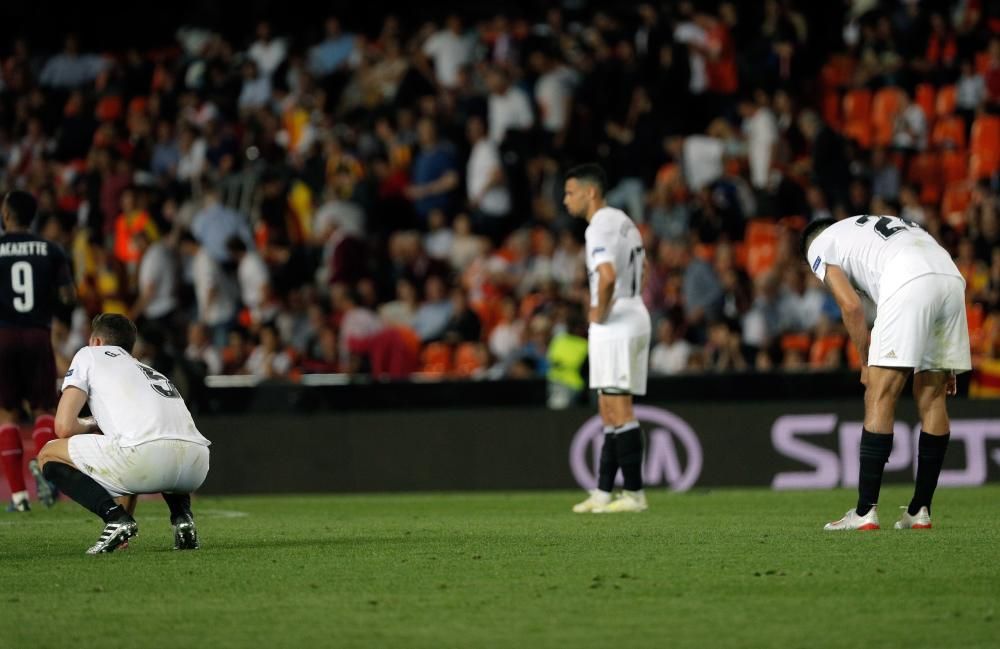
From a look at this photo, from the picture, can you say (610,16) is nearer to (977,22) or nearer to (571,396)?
(977,22)

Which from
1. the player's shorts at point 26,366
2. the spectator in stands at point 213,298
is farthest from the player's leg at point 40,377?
the spectator in stands at point 213,298

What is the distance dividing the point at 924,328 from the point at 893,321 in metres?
0.16

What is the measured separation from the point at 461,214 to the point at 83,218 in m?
5.14

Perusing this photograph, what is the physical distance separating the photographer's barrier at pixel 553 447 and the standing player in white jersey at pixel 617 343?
441 centimetres

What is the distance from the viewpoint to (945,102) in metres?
19.2

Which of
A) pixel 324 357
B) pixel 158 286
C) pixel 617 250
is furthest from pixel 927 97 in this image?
pixel 617 250

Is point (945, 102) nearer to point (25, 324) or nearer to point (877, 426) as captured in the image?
point (877, 426)

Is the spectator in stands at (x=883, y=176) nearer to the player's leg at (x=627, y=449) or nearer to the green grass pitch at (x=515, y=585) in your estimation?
the player's leg at (x=627, y=449)

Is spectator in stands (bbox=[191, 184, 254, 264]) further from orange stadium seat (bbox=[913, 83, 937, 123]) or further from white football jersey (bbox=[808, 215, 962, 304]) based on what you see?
white football jersey (bbox=[808, 215, 962, 304])

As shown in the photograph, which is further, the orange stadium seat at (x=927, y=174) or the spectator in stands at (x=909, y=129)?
the spectator in stands at (x=909, y=129)

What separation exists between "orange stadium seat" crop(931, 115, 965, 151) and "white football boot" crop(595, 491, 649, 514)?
8.91 m

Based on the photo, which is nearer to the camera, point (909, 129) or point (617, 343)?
point (617, 343)

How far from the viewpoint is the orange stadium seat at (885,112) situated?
1919cm

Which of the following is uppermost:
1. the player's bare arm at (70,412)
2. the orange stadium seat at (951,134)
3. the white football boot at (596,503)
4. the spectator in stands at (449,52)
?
the spectator in stands at (449,52)
